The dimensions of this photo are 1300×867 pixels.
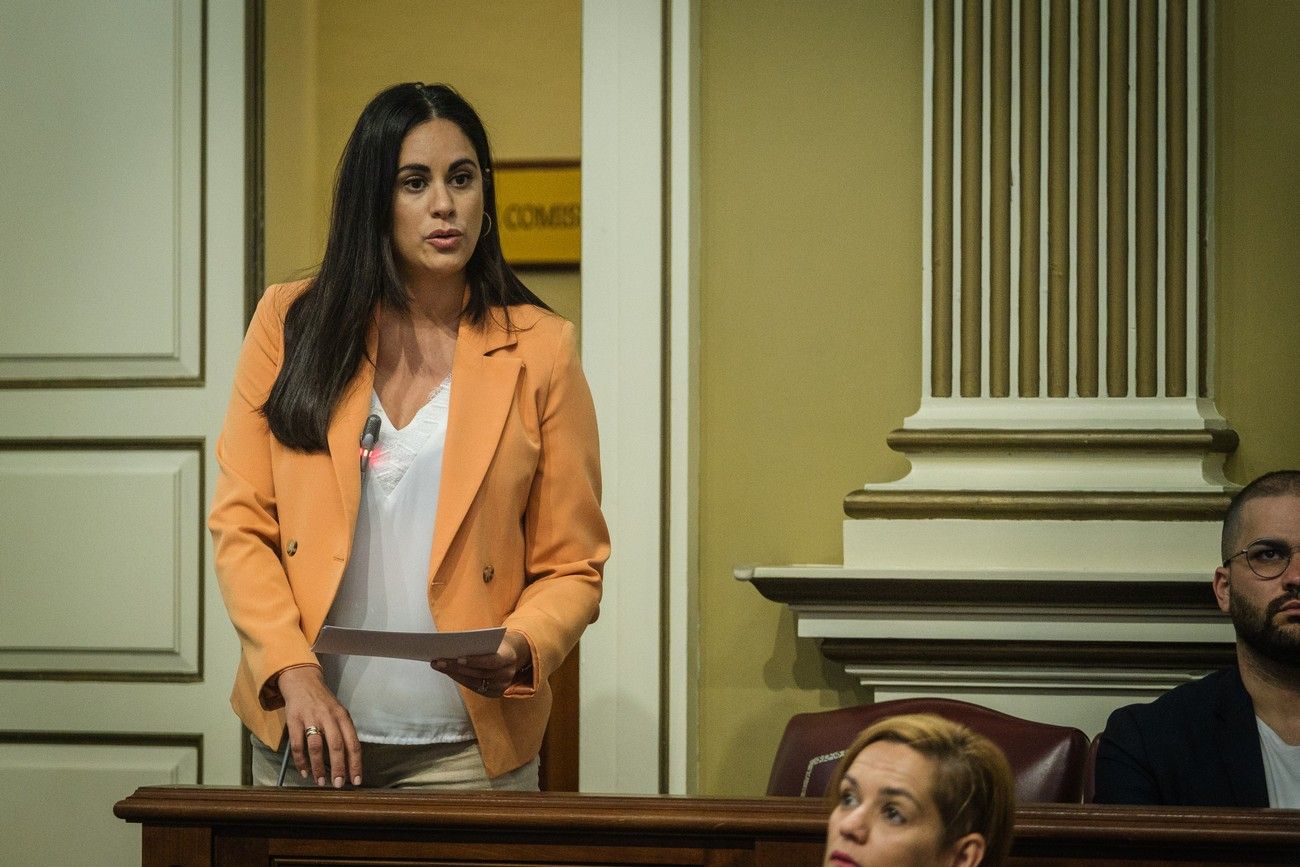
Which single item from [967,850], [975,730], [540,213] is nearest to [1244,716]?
[975,730]

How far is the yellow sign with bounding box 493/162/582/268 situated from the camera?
4684mm

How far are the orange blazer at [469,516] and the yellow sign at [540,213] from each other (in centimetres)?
252

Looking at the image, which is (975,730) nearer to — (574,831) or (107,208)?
(574,831)

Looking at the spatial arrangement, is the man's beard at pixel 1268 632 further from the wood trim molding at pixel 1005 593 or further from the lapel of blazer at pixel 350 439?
the lapel of blazer at pixel 350 439

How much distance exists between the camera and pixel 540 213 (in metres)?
4.69

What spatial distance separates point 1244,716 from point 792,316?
1.27 m

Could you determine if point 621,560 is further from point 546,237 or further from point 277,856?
point 546,237

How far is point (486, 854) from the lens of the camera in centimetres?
166

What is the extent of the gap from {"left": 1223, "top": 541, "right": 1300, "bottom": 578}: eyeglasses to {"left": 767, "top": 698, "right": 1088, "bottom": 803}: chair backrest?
0.40 m

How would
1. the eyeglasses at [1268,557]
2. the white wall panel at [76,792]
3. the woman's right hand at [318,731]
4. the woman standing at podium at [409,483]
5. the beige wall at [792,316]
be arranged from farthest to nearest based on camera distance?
the white wall panel at [76,792] < the beige wall at [792,316] < the eyeglasses at [1268,557] < the woman standing at podium at [409,483] < the woman's right hand at [318,731]

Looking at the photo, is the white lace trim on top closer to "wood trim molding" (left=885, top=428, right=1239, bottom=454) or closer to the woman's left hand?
the woman's left hand

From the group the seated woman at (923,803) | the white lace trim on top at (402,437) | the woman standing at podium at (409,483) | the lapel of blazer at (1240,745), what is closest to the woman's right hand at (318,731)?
the woman standing at podium at (409,483)

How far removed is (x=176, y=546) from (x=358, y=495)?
1709 millimetres

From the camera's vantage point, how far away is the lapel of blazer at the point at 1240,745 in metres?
2.24
